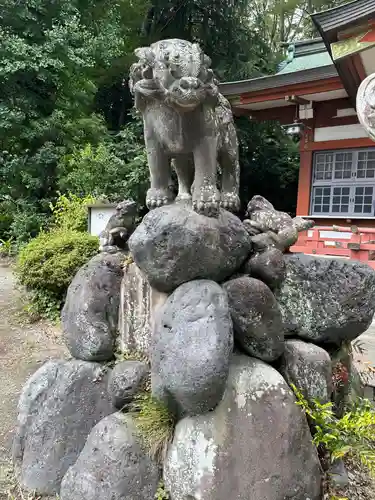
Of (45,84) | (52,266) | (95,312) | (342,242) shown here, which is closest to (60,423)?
(95,312)

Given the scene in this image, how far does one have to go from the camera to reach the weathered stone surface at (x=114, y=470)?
2033 millimetres

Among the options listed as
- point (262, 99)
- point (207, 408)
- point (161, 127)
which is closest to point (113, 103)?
point (262, 99)

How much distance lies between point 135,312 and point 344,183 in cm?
Answer: 814

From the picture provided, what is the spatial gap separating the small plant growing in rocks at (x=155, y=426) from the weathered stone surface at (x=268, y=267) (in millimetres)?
857

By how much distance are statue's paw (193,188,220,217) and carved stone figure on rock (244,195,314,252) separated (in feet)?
1.18

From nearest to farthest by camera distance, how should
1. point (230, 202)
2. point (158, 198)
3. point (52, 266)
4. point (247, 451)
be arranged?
point (247, 451) → point (158, 198) → point (230, 202) → point (52, 266)

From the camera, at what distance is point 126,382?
232 cm

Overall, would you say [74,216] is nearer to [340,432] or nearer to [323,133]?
[323,133]

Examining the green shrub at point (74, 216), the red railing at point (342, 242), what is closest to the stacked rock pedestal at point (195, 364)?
the green shrub at point (74, 216)

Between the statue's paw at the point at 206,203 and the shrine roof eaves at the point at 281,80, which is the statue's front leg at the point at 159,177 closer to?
the statue's paw at the point at 206,203

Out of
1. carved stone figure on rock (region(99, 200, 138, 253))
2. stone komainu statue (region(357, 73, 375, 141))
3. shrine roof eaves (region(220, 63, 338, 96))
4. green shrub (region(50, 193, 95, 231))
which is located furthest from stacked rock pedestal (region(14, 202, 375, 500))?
shrine roof eaves (region(220, 63, 338, 96))

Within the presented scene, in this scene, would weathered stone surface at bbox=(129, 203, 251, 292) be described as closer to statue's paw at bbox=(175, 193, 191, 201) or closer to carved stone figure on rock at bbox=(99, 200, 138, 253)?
statue's paw at bbox=(175, 193, 191, 201)

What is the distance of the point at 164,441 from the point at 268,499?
0.51 metres

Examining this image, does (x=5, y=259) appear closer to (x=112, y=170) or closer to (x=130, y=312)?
(x=112, y=170)
